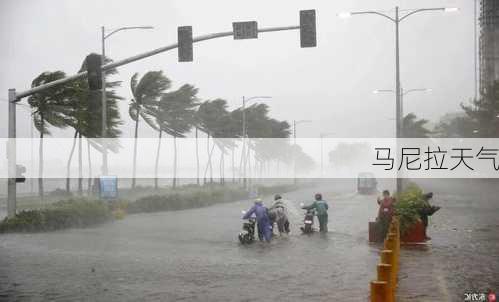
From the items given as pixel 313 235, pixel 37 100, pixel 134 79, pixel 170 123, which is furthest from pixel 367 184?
pixel 313 235

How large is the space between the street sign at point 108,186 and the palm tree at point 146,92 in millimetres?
24237

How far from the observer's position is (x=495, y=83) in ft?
275

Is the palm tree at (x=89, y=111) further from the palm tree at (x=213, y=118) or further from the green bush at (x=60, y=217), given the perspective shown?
the palm tree at (x=213, y=118)

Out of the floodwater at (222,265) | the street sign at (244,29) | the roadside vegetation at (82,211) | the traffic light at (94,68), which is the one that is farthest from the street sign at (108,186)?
Result: the street sign at (244,29)

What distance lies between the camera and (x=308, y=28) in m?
15.2

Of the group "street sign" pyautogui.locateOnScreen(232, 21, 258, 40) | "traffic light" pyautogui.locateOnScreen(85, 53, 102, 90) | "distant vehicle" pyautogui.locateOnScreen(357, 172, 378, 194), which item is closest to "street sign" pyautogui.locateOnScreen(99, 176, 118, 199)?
"traffic light" pyautogui.locateOnScreen(85, 53, 102, 90)

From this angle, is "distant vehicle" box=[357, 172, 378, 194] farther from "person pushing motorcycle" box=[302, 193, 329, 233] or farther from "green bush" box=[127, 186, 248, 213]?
"person pushing motorcycle" box=[302, 193, 329, 233]

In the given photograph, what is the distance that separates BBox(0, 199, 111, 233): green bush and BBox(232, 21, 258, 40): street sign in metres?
12.6

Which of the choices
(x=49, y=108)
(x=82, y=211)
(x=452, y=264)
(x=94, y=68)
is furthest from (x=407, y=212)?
(x=49, y=108)

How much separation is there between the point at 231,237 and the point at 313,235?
304 centimetres

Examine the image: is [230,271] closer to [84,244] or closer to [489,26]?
[84,244]

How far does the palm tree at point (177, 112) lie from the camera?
60.2 meters

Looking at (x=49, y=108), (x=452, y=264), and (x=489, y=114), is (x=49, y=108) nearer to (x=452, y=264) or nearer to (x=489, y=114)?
(x=452, y=264)

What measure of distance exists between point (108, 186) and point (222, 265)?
16628mm
